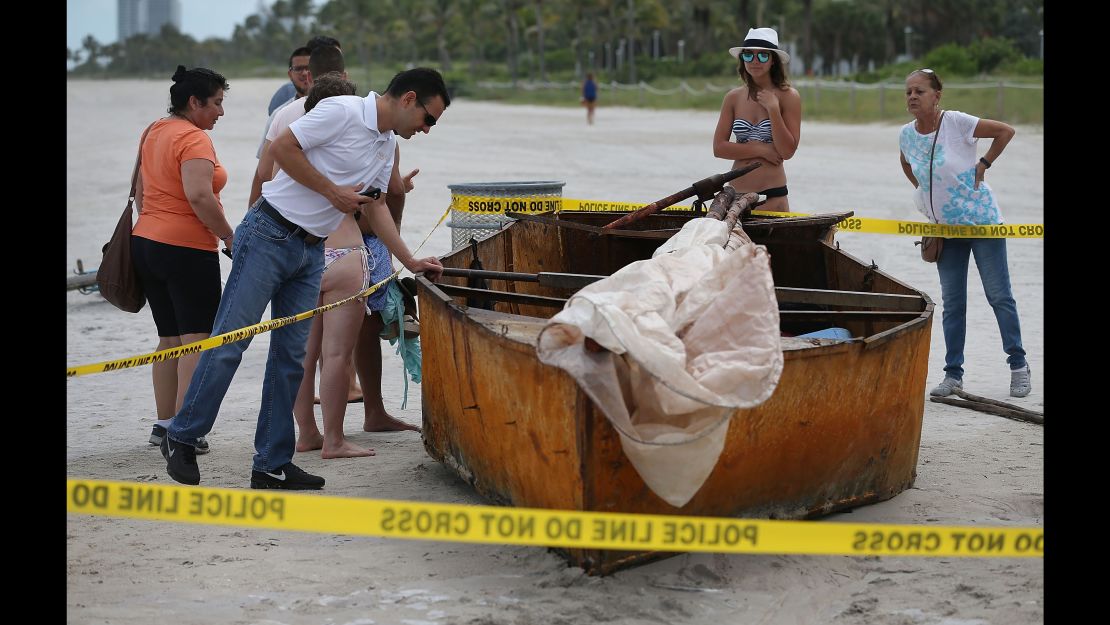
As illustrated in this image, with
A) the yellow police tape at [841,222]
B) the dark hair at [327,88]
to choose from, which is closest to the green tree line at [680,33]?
the yellow police tape at [841,222]

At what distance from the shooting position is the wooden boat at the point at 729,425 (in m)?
4.41

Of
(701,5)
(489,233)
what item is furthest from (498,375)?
(701,5)

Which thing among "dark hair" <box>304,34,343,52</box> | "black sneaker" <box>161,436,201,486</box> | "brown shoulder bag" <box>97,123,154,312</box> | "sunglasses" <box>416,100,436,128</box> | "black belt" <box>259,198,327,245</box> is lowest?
"black sneaker" <box>161,436,201,486</box>

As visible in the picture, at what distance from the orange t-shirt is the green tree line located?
144ft

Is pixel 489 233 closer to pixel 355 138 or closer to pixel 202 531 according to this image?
pixel 355 138

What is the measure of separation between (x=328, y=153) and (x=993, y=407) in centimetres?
410

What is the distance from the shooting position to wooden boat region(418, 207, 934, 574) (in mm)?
4406

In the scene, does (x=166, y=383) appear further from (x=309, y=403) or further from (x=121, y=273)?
(x=309, y=403)

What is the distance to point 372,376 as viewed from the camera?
22.0 feet

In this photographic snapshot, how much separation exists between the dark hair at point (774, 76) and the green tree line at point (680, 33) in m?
41.5

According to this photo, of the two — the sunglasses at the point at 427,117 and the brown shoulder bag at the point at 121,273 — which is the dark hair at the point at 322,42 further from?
the sunglasses at the point at 427,117

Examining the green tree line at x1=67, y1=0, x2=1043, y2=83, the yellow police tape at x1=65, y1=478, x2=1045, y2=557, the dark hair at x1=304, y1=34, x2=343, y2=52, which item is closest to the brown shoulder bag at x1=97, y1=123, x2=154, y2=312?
the dark hair at x1=304, y1=34, x2=343, y2=52

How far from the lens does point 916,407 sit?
5.40m

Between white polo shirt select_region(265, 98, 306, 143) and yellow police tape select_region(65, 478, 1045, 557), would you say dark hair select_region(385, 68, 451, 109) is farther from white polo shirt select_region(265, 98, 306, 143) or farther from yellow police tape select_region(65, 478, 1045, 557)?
yellow police tape select_region(65, 478, 1045, 557)
